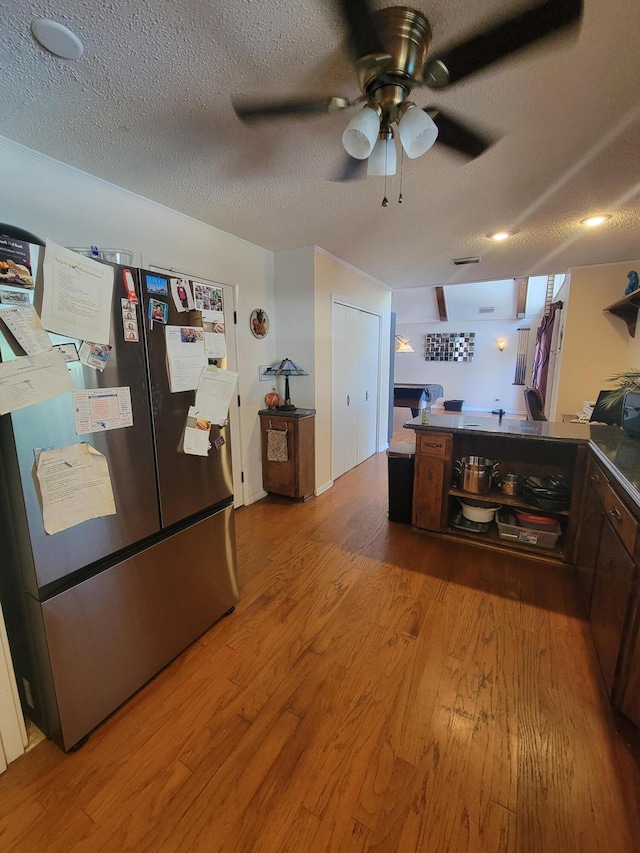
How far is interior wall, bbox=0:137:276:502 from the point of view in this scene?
72.9 inches

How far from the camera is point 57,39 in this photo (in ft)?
3.88

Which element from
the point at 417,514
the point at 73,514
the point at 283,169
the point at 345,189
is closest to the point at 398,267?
the point at 345,189

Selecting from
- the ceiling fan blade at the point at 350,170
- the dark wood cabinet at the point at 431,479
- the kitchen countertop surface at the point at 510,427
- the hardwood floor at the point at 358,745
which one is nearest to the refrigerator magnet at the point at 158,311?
the ceiling fan blade at the point at 350,170

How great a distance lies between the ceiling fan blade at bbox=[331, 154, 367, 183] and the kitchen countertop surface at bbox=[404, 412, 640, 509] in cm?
168

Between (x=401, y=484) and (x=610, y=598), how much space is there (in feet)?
5.42

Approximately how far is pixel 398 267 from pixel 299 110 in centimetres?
303

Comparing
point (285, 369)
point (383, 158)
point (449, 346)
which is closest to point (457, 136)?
point (383, 158)

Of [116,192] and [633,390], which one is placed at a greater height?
[116,192]

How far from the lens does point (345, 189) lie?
2.23 meters

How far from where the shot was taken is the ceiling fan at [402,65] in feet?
3.45

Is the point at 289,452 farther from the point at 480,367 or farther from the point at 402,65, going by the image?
the point at 480,367

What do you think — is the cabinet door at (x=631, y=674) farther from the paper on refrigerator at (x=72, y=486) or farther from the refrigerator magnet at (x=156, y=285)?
the refrigerator magnet at (x=156, y=285)

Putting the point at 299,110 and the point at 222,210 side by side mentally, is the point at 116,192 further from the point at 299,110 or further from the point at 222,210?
the point at 299,110

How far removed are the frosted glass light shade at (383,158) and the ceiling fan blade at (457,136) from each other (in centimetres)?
17
